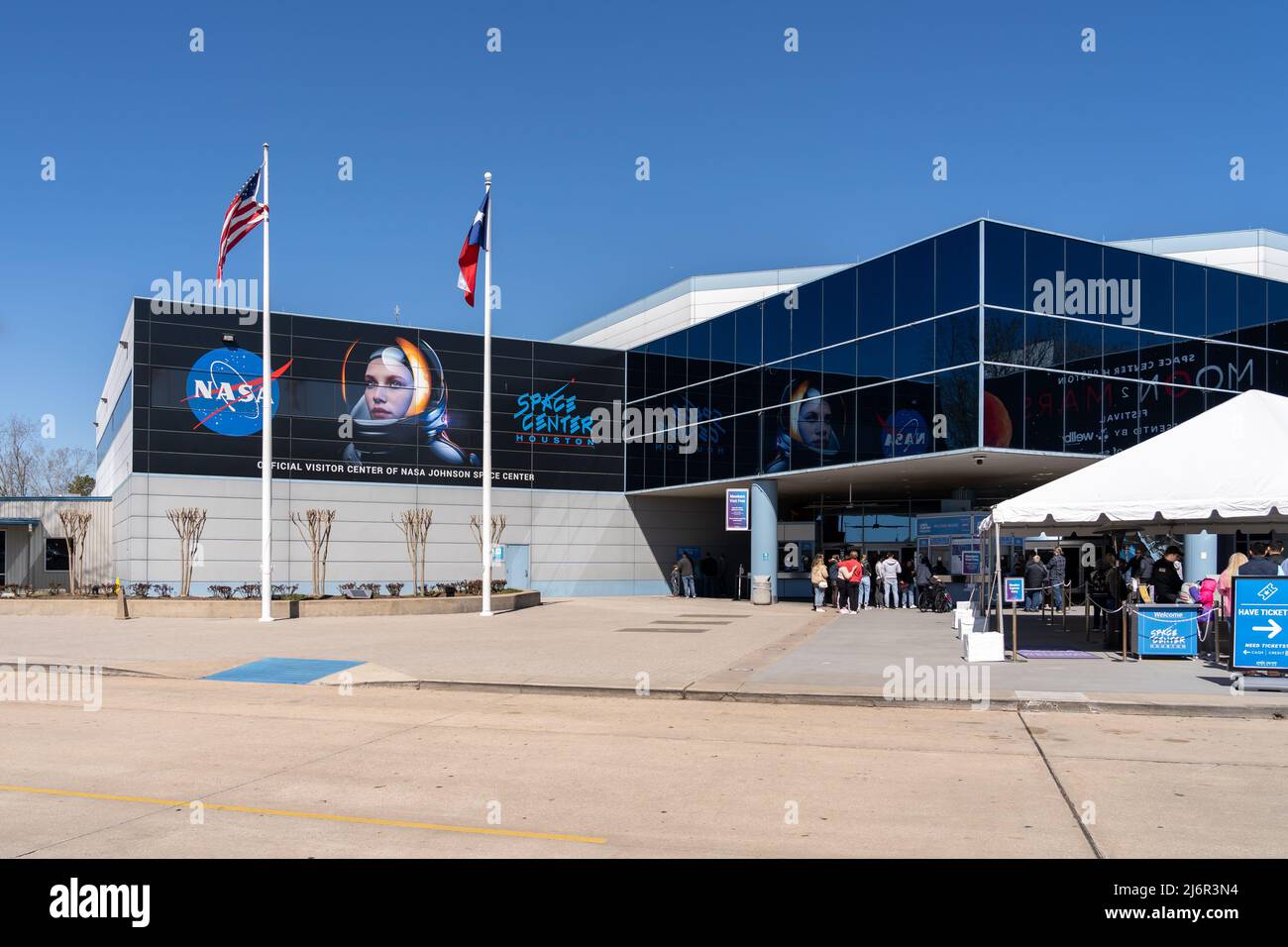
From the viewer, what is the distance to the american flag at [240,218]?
953 inches

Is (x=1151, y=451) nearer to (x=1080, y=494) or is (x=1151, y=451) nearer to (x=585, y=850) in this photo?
(x=1080, y=494)

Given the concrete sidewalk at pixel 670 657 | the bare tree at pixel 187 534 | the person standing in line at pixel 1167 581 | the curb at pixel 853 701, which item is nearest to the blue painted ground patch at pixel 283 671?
the concrete sidewalk at pixel 670 657

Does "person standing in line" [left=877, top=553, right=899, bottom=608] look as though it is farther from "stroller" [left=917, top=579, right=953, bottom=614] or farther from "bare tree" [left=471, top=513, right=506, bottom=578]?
"bare tree" [left=471, top=513, right=506, bottom=578]

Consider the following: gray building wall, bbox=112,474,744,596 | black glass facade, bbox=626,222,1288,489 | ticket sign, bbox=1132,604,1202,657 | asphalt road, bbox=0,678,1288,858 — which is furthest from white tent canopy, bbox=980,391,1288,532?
gray building wall, bbox=112,474,744,596

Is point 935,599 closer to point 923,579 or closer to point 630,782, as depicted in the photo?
point 923,579

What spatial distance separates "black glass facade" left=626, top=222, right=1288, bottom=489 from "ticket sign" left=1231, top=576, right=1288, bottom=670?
Answer: 12.5 m

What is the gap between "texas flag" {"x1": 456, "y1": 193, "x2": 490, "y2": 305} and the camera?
26.1m

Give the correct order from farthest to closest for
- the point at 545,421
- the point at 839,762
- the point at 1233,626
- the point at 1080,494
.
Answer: the point at 545,421, the point at 1080,494, the point at 1233,626, the point at 839,762

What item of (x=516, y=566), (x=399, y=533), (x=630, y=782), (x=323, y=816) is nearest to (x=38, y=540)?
(x=399, y=533)

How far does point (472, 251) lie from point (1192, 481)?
17.4 m
